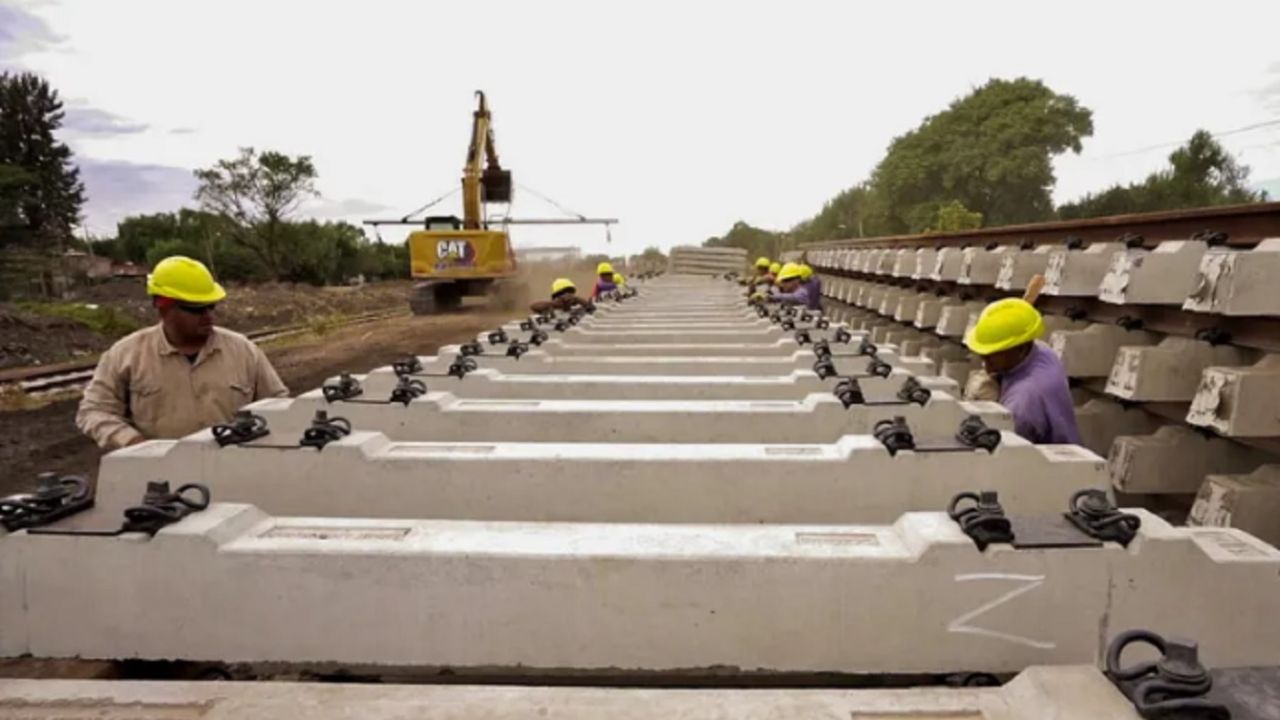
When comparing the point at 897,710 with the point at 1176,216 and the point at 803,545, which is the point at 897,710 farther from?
the point at 1176,216

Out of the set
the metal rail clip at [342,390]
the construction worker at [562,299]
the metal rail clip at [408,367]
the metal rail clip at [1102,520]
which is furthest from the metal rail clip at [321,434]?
the construction worker at [562,299]

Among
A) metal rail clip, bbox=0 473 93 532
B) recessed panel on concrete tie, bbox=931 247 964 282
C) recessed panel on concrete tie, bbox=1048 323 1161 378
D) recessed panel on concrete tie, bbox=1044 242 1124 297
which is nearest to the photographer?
metal rail clip, bbox=0 473 93 532

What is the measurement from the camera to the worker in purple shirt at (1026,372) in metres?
3.76

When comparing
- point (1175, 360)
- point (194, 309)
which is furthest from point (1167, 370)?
point (194, 309)

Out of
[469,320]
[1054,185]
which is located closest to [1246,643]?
[469,320]

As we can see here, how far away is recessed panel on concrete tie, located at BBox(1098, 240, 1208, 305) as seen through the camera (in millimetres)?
4102

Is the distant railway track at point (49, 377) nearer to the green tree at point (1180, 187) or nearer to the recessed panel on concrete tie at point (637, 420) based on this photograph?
the recessed panel on concrete tie at point (637, 420)

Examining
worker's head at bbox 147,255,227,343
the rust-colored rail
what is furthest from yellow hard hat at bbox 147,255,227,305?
the rust-colored rail

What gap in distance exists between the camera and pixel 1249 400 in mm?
3465

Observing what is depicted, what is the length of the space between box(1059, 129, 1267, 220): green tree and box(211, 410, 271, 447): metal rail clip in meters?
44.4

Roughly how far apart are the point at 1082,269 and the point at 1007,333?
5.63 ft

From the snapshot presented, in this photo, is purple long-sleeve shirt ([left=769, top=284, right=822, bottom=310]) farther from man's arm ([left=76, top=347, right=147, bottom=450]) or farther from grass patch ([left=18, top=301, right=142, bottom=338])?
grass patch ([left=18, top=301, right=142, bottom=338])

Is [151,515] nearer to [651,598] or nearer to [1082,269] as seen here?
[651,598]

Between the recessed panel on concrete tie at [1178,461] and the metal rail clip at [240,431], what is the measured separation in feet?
14.0
